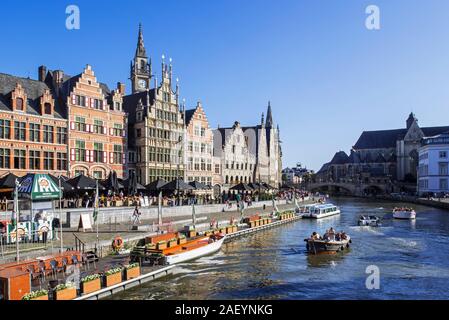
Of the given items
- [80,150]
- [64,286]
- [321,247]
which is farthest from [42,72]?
[64,286]

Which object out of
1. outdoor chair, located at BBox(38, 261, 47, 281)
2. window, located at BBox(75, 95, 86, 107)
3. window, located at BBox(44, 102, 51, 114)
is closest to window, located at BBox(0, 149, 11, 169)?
window, located at BBox(44, 102, 51, 114)

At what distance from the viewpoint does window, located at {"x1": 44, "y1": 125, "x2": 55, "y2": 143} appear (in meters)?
47.7

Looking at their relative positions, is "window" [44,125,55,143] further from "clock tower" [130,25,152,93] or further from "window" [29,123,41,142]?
"clock tower" [130,25,152,93]

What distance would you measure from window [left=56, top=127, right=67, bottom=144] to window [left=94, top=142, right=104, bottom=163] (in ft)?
14.7

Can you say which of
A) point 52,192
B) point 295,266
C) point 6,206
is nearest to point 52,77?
point 6,206

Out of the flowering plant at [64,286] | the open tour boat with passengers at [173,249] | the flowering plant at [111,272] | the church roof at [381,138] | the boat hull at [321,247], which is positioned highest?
the church roof at [381,138]

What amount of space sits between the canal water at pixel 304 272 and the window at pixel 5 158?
22.8 meters

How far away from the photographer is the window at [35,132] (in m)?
46.3

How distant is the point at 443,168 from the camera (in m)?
115

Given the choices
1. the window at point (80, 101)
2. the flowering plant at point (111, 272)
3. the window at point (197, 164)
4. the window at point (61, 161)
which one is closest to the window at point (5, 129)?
the window at point (61, 161)

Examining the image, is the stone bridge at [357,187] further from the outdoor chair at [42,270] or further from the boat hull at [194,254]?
the outdoor chair at [42,270]

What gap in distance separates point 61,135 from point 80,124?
293 centimetres

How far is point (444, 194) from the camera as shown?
370ft
